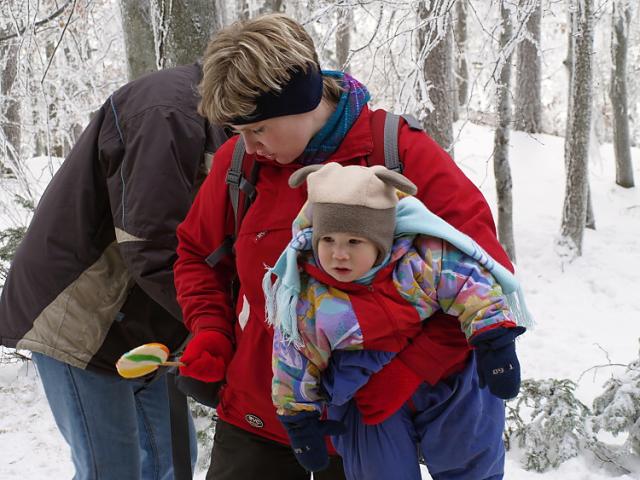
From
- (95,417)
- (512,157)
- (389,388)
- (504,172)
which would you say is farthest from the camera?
(512,157)

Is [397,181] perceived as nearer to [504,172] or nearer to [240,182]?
[240,182]

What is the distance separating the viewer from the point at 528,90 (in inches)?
547

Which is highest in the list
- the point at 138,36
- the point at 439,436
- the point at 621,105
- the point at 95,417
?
the point at 138,36

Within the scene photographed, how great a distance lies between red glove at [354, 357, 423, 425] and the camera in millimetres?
1735

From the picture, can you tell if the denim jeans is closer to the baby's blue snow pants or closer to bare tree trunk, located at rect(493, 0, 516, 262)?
the baby's blue snow pants

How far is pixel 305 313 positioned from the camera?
1.75 metres

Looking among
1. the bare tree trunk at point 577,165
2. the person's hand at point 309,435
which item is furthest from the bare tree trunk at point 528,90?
the person's hand at point 309,435

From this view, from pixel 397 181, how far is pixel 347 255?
0.68ft

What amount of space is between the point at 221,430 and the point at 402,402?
66cm

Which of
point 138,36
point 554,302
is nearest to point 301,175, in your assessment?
point 138,36

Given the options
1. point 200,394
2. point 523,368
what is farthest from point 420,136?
point 523,368

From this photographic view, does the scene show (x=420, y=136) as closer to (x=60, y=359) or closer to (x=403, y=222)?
(x=403, y=222)

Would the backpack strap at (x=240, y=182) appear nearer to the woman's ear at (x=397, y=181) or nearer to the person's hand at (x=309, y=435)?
the woman's ear at (x=397, y=181)

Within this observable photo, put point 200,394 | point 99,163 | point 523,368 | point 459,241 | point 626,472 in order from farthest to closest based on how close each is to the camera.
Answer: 1. point 523,368
2. point 626,472
3. point 99,163
4. point 200,394
5. point 459,241
